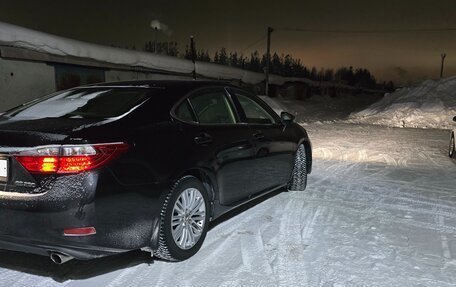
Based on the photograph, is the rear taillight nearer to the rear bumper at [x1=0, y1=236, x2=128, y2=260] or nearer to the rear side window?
the rear bumper at [x1=0, y1=236, x2=128, y2=260]

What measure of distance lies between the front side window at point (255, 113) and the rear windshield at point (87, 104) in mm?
1635

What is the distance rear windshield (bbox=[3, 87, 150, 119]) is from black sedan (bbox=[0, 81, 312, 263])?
0.01 m

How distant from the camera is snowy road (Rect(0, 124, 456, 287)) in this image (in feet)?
11.6

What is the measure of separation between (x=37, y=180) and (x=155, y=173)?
840 millimetres

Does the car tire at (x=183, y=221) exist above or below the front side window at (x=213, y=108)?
below

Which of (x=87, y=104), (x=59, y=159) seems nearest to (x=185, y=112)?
(x=87, y=104)

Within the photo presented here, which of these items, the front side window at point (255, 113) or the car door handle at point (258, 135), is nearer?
the car door handle at point (258, 135)

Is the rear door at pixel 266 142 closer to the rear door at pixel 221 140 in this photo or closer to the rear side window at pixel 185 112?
the rear door at pixel 221 140

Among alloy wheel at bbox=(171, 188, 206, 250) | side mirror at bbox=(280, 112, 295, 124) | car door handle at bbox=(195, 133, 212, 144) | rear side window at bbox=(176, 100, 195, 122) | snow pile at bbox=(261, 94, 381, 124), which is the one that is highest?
rear side window at bbox=(176, 100, 195, 122)

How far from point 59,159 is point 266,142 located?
2.71m

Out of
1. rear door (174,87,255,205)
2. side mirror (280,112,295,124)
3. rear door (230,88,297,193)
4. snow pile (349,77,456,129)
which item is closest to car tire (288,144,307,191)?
rear door (230,88,297,193)

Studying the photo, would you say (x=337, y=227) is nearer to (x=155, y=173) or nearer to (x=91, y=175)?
(x=155, y=173)

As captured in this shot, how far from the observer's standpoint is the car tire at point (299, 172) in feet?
21.2

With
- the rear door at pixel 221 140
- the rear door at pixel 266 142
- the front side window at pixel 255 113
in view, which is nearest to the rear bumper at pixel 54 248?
the rear door at pixel 221 140
